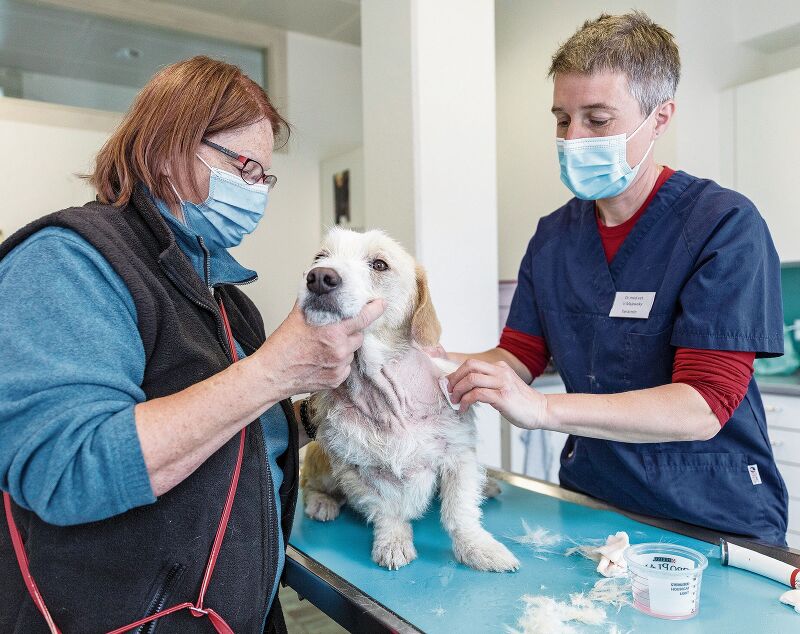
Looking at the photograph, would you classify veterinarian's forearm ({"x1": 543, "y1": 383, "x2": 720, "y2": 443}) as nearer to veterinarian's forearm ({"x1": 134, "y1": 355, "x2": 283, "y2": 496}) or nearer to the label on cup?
the label on cup

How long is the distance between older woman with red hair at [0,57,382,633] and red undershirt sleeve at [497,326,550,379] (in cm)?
80

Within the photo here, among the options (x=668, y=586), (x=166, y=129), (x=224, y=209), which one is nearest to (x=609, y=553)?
(x=668, y=586)

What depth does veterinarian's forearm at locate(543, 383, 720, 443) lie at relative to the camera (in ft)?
3.83

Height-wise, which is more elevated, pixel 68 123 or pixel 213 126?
pixel 68 123

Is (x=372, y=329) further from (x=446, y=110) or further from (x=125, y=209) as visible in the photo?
(x=446, y=110)

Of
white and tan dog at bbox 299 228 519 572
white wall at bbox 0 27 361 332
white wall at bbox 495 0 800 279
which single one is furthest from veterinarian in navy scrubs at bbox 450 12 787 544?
white wall at bbox 0 27 361 332

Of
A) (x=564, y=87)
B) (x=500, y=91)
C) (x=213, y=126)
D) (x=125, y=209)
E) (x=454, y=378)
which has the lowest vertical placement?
(x=454, y=378)

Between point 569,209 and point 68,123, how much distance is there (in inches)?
131

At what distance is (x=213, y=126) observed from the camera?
3.53ft

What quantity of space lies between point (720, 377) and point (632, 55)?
0.70 meters

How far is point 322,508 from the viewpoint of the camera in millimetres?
1443

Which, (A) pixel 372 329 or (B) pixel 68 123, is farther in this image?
(B) pixel 68 123

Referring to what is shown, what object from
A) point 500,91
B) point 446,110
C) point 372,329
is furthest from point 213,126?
point 500,91

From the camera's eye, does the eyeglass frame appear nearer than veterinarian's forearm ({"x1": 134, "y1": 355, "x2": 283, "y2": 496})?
No
